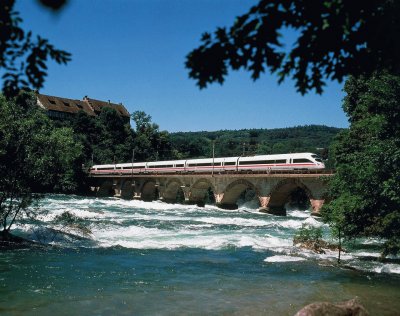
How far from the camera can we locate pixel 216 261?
16266mm

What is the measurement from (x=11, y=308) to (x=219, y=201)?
43904mm

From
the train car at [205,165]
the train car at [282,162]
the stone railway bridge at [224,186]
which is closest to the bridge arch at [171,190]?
the stone railway bridge at [224,186]

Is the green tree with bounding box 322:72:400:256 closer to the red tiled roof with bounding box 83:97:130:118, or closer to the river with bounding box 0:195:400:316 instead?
the river with bounding box 0:195:400:316

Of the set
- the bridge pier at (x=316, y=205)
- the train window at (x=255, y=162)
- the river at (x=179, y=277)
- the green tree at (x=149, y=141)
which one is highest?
the green tree at (x=149, y=141)

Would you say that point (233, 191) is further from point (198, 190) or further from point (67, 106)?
point (67, 106)

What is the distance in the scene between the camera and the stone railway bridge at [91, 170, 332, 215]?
3975 cm

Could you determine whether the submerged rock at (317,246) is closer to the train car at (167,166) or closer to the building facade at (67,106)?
the train car at (167,166)

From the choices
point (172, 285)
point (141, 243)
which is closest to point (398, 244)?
point (172, 285)

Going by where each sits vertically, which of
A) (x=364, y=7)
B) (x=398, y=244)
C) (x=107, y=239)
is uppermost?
(x=364, y=7)

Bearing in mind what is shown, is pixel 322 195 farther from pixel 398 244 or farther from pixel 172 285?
pixel 172 285

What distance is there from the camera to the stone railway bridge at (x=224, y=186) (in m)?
39.8

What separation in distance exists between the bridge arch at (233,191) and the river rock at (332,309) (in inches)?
1512

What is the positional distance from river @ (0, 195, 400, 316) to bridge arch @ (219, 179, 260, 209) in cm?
2670

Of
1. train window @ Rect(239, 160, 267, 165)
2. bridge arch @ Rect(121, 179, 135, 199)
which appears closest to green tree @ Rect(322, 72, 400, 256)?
train window @ Rect(239, 160, 267, 165)
